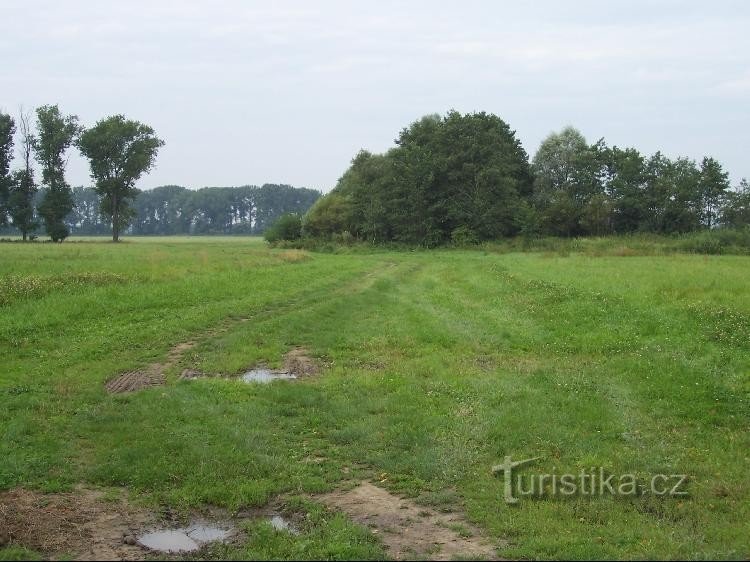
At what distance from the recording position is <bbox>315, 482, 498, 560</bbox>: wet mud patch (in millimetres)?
5922

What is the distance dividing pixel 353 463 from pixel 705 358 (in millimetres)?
8732

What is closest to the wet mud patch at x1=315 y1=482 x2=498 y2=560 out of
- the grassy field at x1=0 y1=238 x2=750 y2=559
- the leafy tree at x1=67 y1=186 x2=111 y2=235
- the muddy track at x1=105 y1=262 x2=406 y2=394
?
the grassy field at x1=0 y1=238 x2=750 y2=559

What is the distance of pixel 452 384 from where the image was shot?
12.2 meters

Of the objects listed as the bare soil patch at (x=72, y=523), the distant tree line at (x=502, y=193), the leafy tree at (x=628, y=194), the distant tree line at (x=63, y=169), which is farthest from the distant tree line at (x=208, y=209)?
the bare soil patch at (x=72, y=523)

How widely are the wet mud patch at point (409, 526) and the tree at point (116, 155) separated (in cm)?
8543

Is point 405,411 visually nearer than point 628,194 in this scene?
Yes

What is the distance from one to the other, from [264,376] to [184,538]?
7.03 m

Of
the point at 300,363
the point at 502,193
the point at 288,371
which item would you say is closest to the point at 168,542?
the point at 288,371

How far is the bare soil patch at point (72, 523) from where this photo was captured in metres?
5.89

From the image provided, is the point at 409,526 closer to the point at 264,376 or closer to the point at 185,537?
the point at 185,537

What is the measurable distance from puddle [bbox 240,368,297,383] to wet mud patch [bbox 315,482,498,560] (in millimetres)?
5638

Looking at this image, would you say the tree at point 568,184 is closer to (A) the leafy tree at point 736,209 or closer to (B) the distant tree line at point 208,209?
(A) the leafy tree at point 736,209

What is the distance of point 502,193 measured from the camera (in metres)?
71.3

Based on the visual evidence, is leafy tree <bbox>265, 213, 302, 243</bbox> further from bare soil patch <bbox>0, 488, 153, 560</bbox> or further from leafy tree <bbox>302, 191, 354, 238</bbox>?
bare soil patch <bbox>0, 488, 153, 560</bbox>
